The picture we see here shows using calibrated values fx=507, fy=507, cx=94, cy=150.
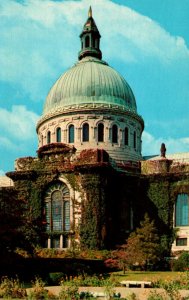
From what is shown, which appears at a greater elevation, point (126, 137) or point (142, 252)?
point (126, 137)

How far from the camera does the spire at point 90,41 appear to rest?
68625mm

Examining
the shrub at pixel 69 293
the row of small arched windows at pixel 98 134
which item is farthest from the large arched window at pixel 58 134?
the shrub at pixel 69 293

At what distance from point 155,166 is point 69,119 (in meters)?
12.5

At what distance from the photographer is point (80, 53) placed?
6912 centimetres

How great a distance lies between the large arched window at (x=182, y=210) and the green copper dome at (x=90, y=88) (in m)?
14.9

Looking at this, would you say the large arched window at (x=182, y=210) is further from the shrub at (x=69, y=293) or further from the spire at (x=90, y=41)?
the shrub at (x=69, y=293)

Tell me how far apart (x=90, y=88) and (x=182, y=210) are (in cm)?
1965

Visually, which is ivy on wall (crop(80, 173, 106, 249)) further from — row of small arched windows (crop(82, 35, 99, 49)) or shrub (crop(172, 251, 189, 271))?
row of small arched windows (crop(82, 35, 99, 49))

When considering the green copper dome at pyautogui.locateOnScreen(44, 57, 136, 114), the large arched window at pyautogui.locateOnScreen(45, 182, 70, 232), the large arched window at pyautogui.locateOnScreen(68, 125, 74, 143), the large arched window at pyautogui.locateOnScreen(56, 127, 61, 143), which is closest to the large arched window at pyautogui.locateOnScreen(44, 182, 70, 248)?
the large arched window at pyautogui.locateOnScreen(45, 182, 70, 232)

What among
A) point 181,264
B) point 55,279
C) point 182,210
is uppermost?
point 182,210

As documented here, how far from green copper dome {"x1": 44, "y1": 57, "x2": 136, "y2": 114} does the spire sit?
2.14 meters

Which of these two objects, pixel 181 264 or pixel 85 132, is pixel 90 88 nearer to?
pixel 85 132

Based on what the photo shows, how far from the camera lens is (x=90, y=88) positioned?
62.7 m

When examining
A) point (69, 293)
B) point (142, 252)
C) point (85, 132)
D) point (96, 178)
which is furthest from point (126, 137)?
point (69, 293)
